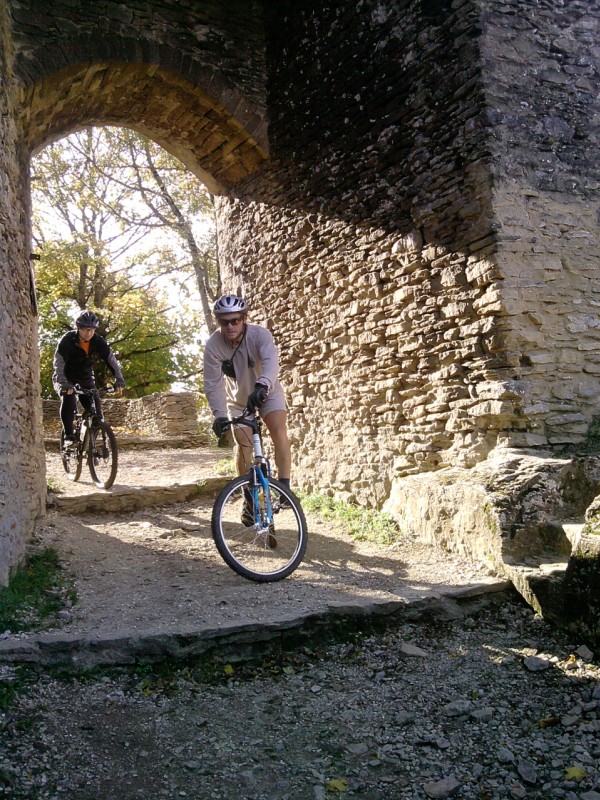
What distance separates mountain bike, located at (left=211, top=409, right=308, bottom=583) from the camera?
429 centimetres

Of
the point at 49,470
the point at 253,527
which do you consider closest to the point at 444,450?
the point at 253,527

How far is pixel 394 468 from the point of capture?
583cm

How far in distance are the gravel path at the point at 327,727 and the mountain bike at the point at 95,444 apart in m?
4.28

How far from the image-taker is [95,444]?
7.43m

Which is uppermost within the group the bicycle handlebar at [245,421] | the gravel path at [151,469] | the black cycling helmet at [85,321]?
the black cycling helmet at [85,321]

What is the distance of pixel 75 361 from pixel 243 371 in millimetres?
3060

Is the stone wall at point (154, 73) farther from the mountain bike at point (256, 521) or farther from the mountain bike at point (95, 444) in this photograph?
the mountain bike at point (256, 521)

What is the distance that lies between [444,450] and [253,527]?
67.5 inches

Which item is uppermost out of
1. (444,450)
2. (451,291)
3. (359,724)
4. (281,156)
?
(281,156)

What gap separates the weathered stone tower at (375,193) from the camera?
16.2ft

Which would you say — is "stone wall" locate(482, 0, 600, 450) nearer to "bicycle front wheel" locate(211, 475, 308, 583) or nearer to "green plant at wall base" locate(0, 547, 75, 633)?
"bicycle front wheel" locate(211, 475, 308, 583)

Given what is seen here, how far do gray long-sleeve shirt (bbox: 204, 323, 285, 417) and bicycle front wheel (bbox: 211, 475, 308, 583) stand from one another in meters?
0.66

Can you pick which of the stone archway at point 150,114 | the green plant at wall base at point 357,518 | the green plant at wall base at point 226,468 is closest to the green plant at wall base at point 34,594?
the green plant at wall base at point 357,518

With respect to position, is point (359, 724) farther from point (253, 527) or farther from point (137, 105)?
point (137, 105)
